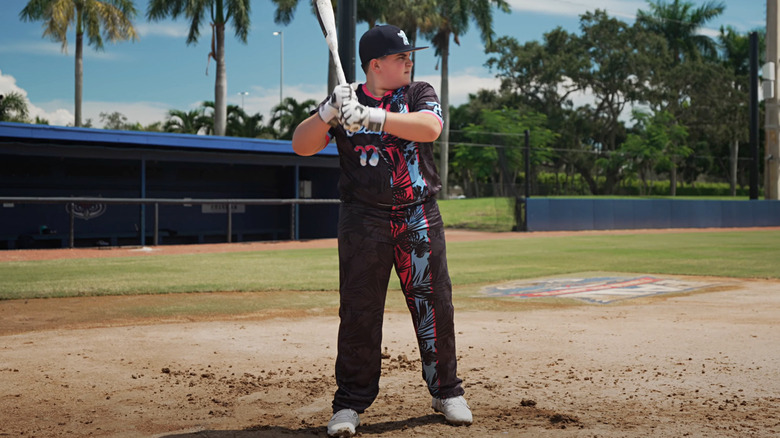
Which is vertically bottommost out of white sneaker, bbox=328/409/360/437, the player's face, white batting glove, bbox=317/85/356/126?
white sneaker, bbox=328/409/360/437

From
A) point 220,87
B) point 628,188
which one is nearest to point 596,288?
point 220,87

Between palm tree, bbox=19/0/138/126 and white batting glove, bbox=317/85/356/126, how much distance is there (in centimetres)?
3454

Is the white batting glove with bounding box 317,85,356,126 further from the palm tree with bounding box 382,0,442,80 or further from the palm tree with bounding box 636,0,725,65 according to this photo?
the palm tree with bounding box 636,0,725,65

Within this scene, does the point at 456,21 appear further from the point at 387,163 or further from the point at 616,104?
the point at 387,163

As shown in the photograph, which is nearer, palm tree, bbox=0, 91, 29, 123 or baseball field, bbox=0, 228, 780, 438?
baseball field, bbox=0, 228, 780, 438

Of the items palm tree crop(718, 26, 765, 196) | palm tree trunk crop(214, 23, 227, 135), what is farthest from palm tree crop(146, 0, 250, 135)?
palm tree crop(718, 26, 765, 196)

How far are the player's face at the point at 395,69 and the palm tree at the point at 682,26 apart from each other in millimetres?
63456

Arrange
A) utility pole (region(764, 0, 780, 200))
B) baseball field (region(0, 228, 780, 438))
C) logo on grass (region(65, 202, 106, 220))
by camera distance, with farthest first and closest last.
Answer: utility pole (region(764, 0, 780, 200)) → logo on grass (region(65, 202, 106, 220)) → baseball field (region(0, 228, 780, 438))

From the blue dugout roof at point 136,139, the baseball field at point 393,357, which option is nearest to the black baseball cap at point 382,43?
the baseball field at point 393,357

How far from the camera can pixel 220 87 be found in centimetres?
3522

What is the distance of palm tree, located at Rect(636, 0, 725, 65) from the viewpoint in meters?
61.7

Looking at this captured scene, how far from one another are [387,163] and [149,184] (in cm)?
1936

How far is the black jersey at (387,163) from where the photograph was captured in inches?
133

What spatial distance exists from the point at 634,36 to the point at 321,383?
198 ft
